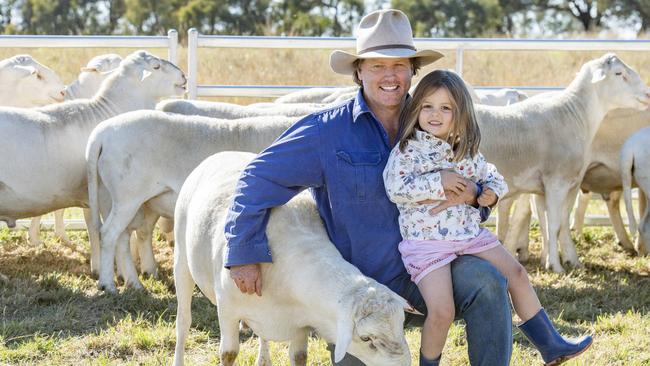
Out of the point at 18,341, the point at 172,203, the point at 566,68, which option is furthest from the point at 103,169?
the point at 566,68

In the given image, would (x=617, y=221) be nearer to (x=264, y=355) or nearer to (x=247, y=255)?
(x=264, y=355)

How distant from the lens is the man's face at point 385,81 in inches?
173

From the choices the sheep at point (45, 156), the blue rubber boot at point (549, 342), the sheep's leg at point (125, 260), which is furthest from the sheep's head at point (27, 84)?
the blue rubber boot at point (549, 342)

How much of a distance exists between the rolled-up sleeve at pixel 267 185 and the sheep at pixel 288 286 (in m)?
0.09

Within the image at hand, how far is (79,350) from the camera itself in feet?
18.2

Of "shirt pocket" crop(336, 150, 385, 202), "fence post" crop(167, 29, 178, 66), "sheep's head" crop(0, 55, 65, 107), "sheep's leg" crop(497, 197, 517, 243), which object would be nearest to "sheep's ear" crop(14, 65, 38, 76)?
"sheep's head" crop(0, 55, 65, 107)

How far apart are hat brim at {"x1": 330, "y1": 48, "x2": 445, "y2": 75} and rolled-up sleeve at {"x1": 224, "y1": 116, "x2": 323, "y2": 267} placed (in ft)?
1.12

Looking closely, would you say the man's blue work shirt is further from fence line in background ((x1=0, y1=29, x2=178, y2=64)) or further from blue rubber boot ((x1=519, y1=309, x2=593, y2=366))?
fence line in background ((x1=0, y1=29, x2=178, y2=64))

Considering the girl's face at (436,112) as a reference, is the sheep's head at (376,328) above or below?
below

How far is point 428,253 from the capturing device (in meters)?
4.20

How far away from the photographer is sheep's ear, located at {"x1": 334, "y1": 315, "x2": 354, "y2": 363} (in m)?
3.62

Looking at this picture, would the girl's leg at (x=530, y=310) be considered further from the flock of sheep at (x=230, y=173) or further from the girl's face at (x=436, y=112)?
the flock of sheep at (x=230, y=173)

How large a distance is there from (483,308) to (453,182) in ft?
1.67

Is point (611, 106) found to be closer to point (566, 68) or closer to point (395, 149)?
point (395, 149)
